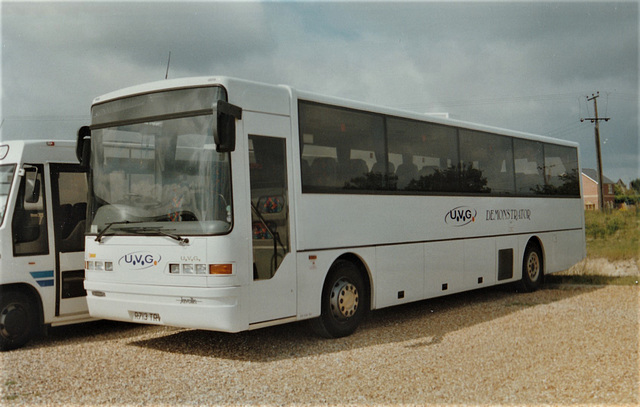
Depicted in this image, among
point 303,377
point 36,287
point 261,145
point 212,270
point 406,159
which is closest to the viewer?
point 303,377

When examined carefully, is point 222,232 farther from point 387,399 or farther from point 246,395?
point 387,399

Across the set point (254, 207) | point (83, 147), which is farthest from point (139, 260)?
point (83, 147)

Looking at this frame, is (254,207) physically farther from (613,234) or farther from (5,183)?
(613,234)

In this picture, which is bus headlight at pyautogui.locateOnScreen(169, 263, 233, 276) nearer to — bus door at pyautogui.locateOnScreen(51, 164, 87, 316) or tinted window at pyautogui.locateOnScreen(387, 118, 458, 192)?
bus door at pyautogui.locateOnScreen(51, 164, 87, 316)

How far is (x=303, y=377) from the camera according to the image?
693 centimetres

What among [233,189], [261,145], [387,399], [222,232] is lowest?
[387,399]

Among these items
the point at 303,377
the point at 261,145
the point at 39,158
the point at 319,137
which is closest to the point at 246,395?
the point at 303,377

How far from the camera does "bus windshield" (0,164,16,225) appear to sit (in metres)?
8.65

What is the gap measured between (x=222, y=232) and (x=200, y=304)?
0.88 m

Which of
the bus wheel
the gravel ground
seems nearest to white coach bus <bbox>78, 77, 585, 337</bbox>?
the gravel ground

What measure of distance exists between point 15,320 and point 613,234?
80.2ft

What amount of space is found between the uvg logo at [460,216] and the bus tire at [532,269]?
2611 millimetres

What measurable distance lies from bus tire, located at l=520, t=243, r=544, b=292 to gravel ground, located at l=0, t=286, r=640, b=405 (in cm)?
289

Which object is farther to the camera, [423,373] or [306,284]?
[306,284]
